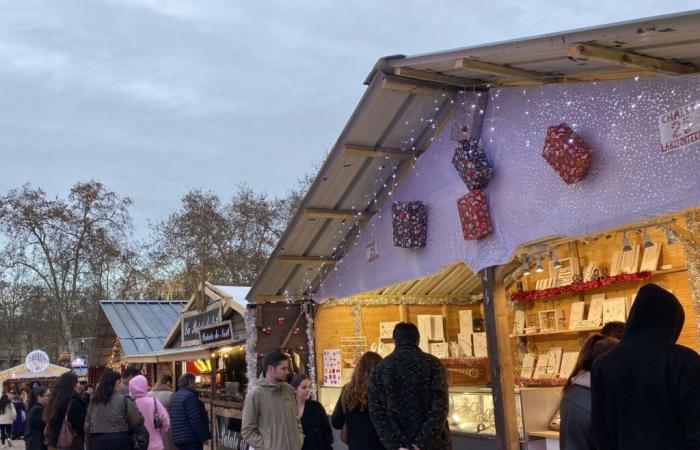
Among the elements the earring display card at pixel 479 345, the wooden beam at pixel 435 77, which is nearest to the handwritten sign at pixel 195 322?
the earring display card at pixel 479 345

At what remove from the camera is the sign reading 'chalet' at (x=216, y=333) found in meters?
11.4

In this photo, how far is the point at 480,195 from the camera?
21.6ft

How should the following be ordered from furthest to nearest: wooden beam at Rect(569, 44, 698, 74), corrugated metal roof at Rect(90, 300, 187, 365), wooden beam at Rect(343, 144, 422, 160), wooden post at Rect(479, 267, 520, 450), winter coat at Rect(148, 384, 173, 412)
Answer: corrugated metal roof at Rect(90, 300, 187, 365), winter coat at Rect(148, 384, 173, 412), wooden beam at Rect(343, 144, 422, 160), wooden post at Rect(479, 267, 520, 450), wooden beam at Rect(569, 44, 698, 74)

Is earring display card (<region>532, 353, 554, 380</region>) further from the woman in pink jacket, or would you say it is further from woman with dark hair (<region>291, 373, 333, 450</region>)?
the woman in pink jacket

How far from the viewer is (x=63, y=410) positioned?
7.05 m

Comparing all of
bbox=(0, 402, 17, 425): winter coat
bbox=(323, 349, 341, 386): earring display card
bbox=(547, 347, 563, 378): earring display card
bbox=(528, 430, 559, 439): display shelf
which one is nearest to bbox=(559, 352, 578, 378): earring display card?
bbox=(547, 347, 563, 378): earring display card

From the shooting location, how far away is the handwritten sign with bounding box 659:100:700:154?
462 cm

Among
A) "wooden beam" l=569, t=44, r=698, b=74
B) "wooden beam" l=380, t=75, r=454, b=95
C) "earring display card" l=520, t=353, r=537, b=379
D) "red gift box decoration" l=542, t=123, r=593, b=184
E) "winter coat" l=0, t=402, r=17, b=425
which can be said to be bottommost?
"winter coat" l=0, t=402, r=17, b=425

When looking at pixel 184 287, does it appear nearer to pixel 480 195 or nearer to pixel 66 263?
pixel 66 263

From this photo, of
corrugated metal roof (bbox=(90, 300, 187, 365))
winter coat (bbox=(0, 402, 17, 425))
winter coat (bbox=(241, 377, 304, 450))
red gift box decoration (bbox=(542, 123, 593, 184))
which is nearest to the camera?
winter coat (bbox=(241, 377, 304, 450))

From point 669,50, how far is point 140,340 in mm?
16768

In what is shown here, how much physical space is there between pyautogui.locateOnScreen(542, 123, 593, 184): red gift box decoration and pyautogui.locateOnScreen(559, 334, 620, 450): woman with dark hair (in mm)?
2212

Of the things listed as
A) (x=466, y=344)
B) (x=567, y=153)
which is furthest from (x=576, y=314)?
(x=567, y=153)

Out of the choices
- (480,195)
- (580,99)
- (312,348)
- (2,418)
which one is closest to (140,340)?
(2,418)
